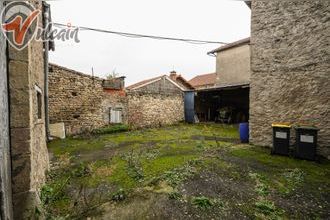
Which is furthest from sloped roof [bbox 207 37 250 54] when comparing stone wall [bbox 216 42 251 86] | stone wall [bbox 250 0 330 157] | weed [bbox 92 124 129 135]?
weed [bbox 92 124 129 135]

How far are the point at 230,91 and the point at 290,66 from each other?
38.1 ft

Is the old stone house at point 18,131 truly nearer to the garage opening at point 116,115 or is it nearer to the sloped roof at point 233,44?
the garage opening at point 116,115

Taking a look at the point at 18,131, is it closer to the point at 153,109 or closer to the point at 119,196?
the point at 119,196

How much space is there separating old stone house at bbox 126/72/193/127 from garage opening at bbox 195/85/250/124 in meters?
2.22

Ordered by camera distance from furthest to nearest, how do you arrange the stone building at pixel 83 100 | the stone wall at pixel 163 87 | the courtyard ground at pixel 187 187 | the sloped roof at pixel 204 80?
the sloped roof at pixel 204 80 → the stone wall at pixel 163 87 → the stone building at pixel 83 100 → the courtyard ground at pixel 187 187

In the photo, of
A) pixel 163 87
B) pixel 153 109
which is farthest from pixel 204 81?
pixel 153 109

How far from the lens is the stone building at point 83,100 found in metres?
10.5

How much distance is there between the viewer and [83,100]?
11445mm

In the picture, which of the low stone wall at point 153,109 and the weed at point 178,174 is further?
the low stone wall at point 153,109

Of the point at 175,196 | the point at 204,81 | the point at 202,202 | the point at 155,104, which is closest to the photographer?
the point at 202,202

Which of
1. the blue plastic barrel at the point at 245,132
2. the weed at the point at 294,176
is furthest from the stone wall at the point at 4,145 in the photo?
the blue plastic barrel at the point at 245,132

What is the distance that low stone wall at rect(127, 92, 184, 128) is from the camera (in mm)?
13852

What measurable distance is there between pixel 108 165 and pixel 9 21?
4.08m

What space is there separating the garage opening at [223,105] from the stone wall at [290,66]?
9036 mm
